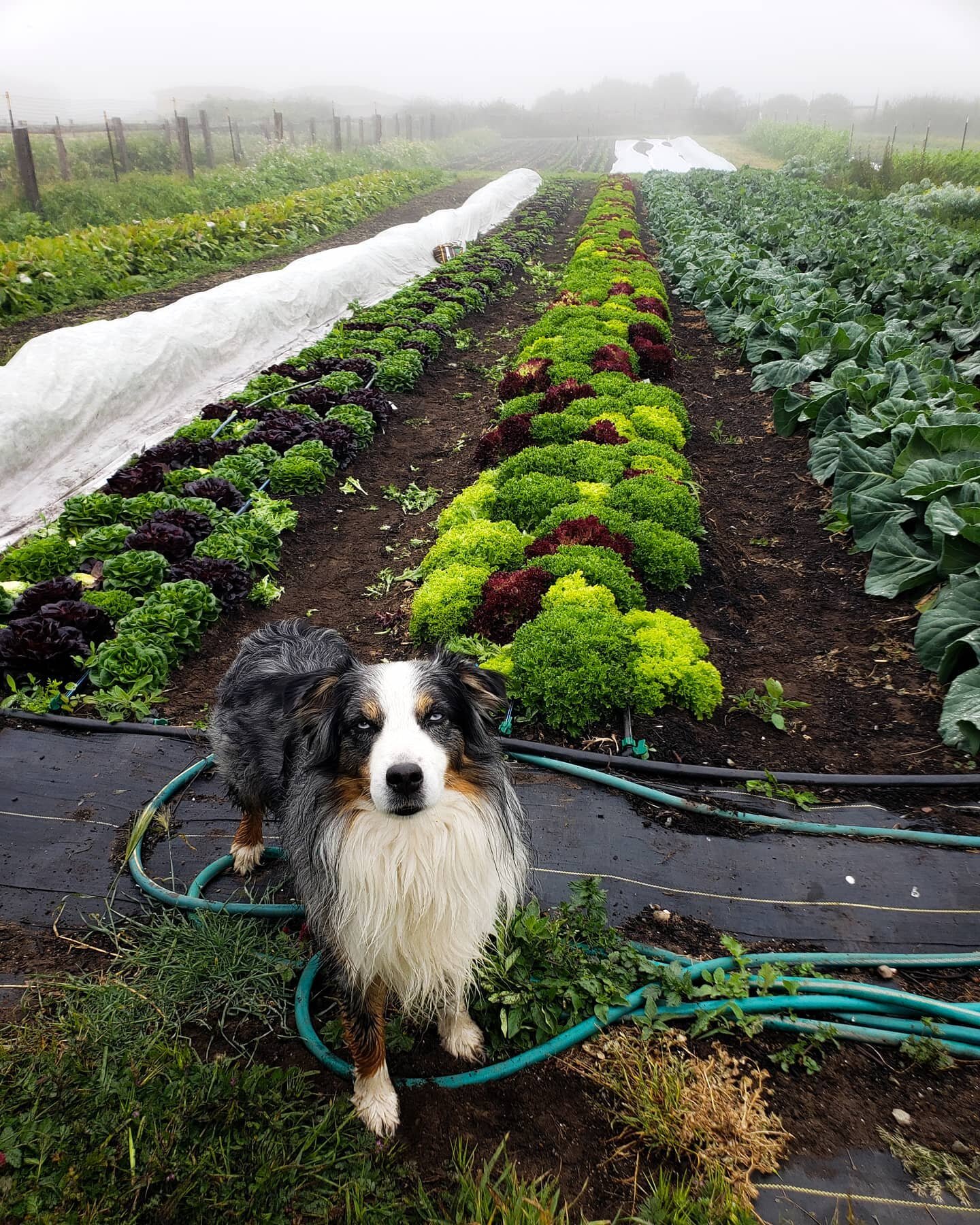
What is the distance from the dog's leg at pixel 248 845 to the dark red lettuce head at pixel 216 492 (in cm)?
443

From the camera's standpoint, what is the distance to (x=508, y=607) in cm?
531

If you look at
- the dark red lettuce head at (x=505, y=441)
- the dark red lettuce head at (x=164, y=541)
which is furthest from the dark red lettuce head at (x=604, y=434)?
the dark red lettuce head at (x=164, y=541)

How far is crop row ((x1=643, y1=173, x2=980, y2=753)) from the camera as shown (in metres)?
5.02

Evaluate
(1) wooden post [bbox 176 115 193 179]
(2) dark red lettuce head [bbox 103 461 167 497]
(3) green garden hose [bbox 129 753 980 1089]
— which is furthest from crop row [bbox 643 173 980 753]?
(1) wooden post [bbox 176 115 193 179]

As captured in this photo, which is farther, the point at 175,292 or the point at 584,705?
the point at 175,292

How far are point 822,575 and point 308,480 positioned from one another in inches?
201

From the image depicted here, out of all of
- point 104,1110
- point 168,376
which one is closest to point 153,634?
point 104,1110

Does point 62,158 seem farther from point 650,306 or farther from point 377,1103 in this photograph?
point 377,1103

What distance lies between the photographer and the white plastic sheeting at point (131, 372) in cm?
772

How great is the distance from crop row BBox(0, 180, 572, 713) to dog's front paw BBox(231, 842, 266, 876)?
171 centimetres

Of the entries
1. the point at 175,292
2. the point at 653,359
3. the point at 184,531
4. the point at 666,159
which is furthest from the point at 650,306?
the point at 666,159

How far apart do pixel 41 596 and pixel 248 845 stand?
3094 mm

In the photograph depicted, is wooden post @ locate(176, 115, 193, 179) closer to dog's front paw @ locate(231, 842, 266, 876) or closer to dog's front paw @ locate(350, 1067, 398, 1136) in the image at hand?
dog's front paw @ locate(231, 842, 266, 876)

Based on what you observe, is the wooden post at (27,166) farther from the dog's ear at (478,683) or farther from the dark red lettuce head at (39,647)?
the dog's ear at (478,683)
